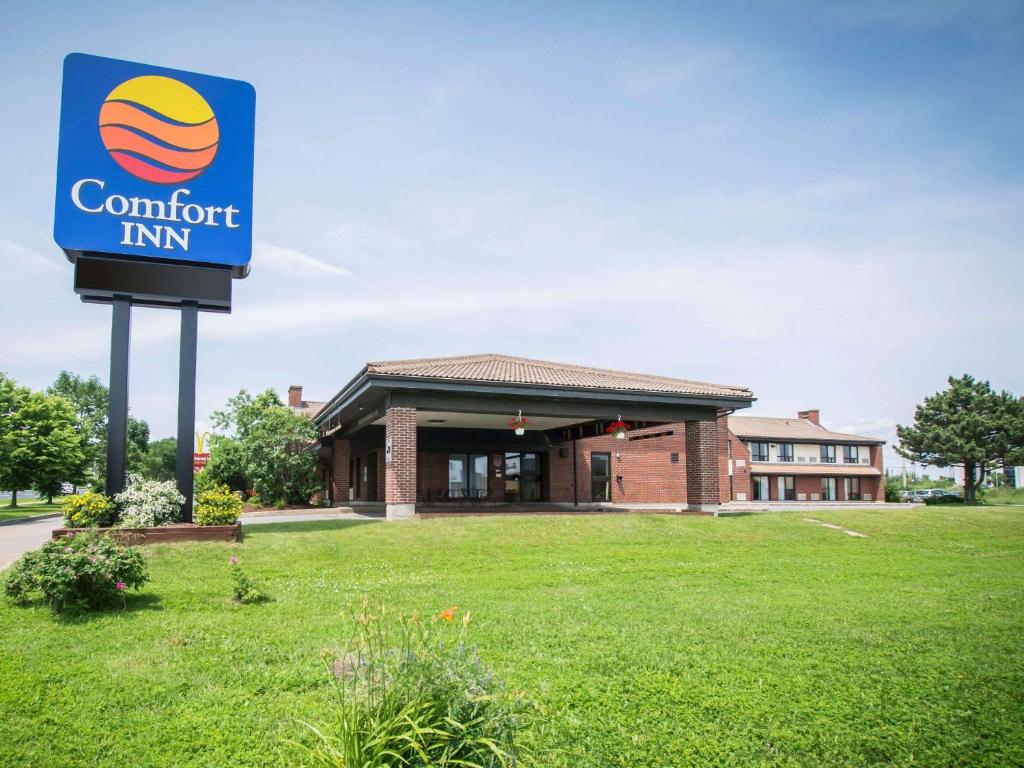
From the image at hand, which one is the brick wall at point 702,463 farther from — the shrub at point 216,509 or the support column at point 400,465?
the shrub at point 216,509

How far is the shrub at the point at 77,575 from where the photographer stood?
25.1 feet

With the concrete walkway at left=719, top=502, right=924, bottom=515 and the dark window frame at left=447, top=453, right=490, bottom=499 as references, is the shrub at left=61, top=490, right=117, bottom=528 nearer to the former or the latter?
the dark window frame at left=447, top=453, right=490, bottom=499

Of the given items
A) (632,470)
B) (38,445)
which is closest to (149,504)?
(632,470)

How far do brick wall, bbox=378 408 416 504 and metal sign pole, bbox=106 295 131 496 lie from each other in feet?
20.9

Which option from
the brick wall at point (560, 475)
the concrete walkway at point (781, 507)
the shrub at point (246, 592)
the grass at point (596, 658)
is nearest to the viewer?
the grass at point (596, 658)

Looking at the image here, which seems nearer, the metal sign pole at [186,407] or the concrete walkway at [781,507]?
the metal sign pole at [186,407]

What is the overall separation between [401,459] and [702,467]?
10.2m

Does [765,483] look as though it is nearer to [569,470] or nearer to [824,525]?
[569,470]

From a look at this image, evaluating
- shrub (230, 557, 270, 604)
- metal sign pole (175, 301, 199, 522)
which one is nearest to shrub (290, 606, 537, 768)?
shrub (230, 557, 270, 604)

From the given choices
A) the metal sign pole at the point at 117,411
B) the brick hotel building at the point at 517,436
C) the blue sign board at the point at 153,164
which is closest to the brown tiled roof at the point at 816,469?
the brick hotel building at the point at 517,436

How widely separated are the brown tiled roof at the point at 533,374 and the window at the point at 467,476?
16.4 ft

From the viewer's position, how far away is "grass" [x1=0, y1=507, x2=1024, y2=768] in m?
4.72

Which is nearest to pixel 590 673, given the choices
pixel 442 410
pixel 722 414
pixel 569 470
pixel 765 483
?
pixel 442 410

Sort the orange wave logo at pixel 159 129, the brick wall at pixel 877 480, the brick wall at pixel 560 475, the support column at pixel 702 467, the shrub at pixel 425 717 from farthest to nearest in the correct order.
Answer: the brick wall at pixel 877 480 < the brick wall at pixel 560 475 < the support column at pixel 702 467 < the orange wave logo at pixel 159 129 < the shrub at pixel 425 717
